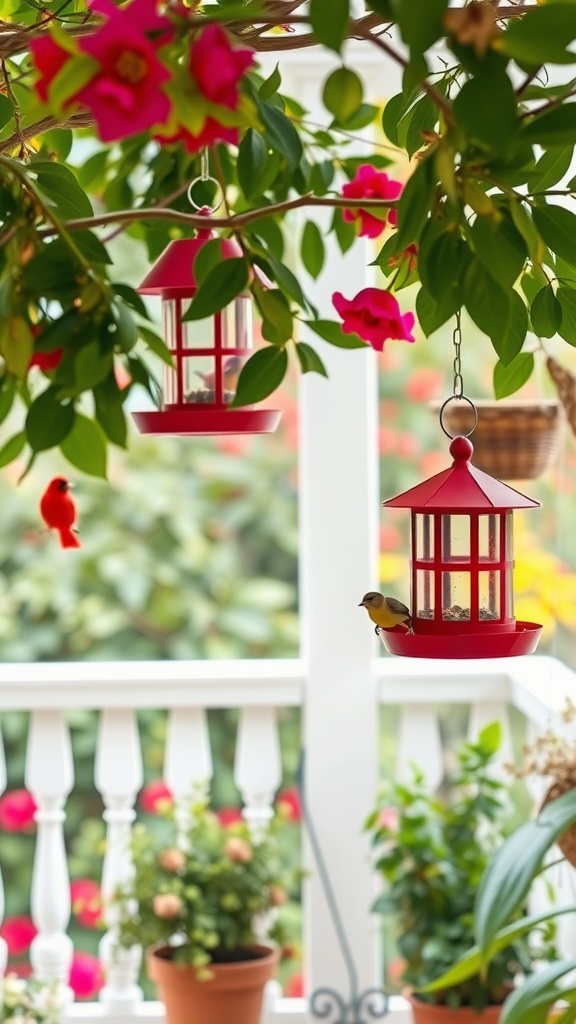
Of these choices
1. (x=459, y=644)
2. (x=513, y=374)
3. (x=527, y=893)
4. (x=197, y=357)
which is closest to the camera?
(x=513, y=374)

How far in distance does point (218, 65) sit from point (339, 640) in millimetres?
2068

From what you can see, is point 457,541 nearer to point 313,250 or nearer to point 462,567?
point 462,567

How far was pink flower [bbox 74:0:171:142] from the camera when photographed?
52 cm

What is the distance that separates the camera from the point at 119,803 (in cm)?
271

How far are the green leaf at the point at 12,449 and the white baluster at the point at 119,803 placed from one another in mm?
1856

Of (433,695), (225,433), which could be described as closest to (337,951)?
(433,695)

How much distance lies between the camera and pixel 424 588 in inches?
46.9

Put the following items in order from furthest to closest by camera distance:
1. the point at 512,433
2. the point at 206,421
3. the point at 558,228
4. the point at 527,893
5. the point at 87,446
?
the point at 512,433
the point at 527,893
the point at 206,421
the point at 87,446
the point at 558,228

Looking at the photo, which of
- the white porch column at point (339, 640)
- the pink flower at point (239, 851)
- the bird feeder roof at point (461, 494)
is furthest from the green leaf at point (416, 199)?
the pink flower at point (239, 851)

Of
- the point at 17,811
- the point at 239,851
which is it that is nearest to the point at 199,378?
the point at 239,851

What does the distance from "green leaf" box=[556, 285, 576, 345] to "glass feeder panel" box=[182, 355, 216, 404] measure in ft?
1.97

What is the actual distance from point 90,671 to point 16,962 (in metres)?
2.54

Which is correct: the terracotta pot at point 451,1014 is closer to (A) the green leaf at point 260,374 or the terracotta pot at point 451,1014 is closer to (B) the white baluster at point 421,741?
(B) the white baluster at point 421,741

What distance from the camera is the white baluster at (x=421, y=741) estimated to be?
106 inches
